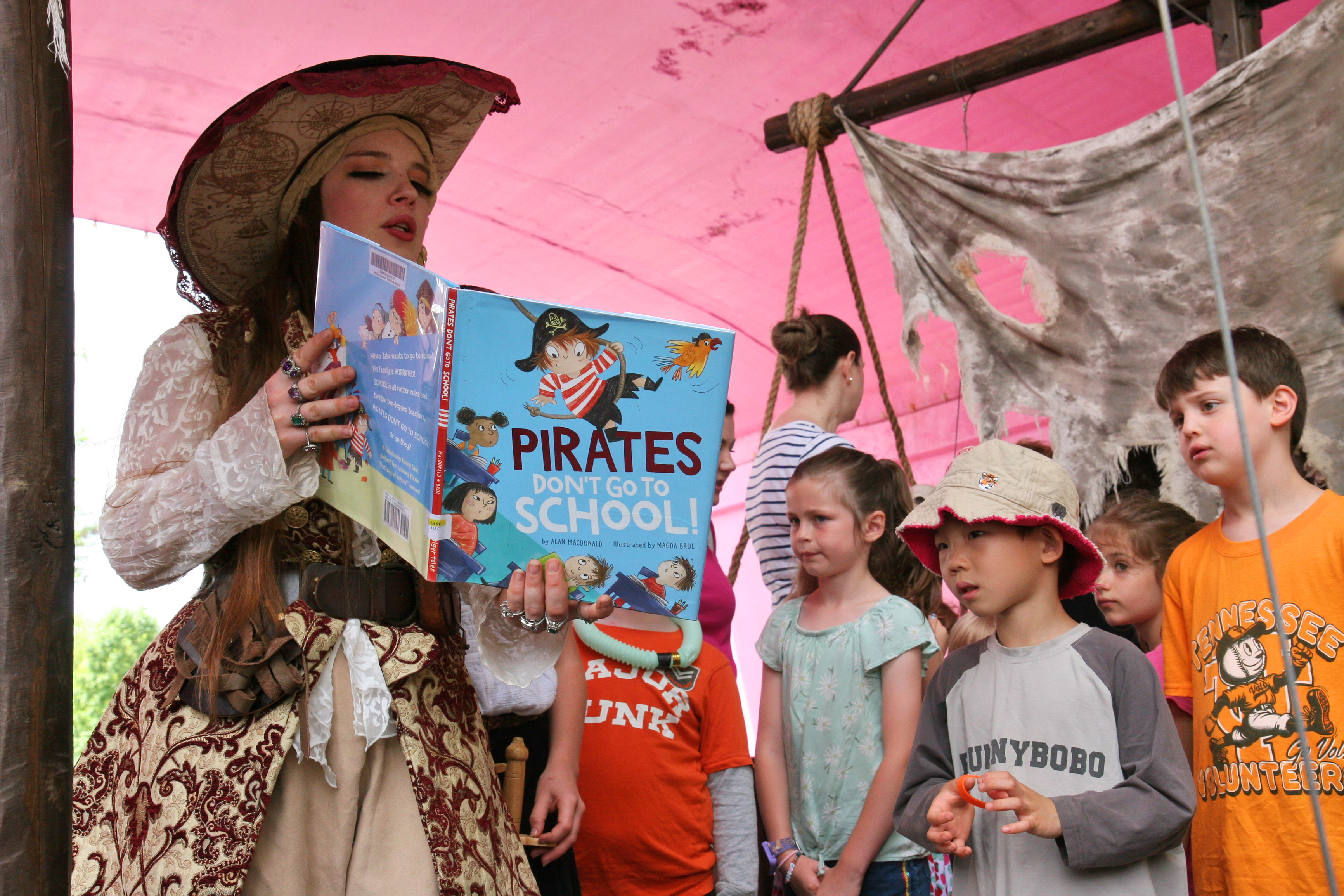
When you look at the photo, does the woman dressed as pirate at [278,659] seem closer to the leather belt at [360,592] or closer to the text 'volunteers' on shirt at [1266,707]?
the leather belt at [360,592]

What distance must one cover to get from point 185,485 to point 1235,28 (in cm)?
229

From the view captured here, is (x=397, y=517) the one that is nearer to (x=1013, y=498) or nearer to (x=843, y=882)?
(x=1013, y=498)

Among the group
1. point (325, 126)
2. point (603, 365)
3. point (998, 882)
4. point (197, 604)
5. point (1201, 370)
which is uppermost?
point (325, 126)

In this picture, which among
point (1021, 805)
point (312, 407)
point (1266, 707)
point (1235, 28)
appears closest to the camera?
point (312, 407)

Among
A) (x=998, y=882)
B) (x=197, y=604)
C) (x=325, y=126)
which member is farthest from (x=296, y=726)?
(x=998, y=882)

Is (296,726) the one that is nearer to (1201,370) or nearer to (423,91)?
(423,91)

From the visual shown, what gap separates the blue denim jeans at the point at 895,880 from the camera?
6.36ft

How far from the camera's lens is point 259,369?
143 cm

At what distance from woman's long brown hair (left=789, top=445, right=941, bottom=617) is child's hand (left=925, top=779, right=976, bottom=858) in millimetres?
820

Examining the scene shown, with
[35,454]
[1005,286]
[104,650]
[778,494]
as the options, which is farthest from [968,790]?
[104,650]

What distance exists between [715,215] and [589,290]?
0.79m

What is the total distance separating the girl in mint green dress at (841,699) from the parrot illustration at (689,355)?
3.29 ft

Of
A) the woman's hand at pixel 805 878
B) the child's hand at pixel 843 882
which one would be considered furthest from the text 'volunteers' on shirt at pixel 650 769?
the child's hand at pixel 843 882

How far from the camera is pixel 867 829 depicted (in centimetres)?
193
